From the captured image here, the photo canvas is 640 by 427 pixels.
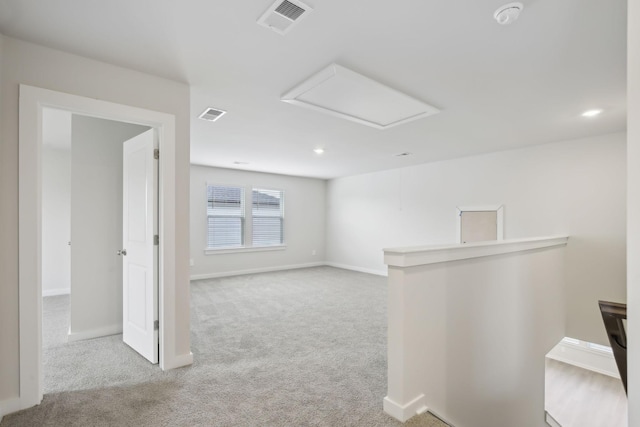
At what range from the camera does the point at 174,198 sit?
245 centimetres

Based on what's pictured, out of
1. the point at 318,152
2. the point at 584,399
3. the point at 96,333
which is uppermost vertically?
the point at 318,152

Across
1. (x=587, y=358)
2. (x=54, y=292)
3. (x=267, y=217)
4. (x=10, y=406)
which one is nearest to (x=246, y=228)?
(x=267, y=217)

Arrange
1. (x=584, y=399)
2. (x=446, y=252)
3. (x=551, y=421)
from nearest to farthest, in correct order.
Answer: (x=446, y=252)
(x=551, y=421)
(x=584, y=399)

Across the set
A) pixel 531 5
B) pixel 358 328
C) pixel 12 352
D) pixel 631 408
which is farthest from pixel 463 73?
pixel 12 352

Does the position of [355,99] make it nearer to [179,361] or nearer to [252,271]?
[179,361]

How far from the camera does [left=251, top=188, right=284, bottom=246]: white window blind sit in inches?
275

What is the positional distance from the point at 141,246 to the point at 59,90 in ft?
4.36

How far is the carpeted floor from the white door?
23 cm

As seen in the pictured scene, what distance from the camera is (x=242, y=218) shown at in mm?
6816

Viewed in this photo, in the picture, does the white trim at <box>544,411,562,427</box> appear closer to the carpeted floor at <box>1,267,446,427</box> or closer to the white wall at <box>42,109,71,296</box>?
the carpeted floor at <box>1,267,446,427</box>

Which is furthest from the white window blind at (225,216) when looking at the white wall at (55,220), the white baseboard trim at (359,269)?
the white baseboard trim at (359,269)

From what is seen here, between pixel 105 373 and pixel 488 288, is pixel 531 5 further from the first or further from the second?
pixel 105 373

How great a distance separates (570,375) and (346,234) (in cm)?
483

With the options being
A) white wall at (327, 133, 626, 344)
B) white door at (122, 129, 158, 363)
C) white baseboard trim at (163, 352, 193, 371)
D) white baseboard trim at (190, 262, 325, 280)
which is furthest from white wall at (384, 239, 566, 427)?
white baseboard trim at (190, 262, 325, 280)
